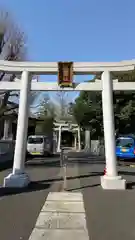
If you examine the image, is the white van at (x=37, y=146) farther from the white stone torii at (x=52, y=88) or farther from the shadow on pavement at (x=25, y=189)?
the white stone torii at (x=52, y=88)

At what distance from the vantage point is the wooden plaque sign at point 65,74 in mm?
11539

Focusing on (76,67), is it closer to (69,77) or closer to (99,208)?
(69,77)

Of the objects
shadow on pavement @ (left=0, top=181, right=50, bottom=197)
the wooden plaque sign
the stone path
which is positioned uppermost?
the wooden plaque sign

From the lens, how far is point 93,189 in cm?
1070

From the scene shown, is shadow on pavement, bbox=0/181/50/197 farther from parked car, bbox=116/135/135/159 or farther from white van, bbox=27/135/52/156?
white van, bbox=27/135/52/156

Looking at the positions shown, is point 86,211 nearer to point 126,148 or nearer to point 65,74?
point 65,74

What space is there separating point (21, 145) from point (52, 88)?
91.6 inches

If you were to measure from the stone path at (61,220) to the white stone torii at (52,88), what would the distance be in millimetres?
2365

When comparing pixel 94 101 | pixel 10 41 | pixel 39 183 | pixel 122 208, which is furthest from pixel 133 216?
pixel 94 101

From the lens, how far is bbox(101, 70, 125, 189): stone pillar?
10.8 metres

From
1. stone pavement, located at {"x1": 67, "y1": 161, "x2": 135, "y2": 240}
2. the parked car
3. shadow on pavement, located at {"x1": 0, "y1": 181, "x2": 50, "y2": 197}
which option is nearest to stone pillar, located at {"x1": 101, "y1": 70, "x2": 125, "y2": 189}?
stone pavement, located at {"x1": 67, "y1": 161, "x2": 135, "y2": 240}

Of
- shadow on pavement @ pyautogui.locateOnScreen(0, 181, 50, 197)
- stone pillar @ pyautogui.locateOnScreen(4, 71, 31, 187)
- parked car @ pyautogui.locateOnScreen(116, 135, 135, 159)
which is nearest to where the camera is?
shadow on pavement @ pyautogui.locateOnScreen(0, 181, 50, 197)

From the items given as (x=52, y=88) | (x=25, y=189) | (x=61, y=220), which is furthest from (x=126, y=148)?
(x=61, y=220)

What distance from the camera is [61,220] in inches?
262
